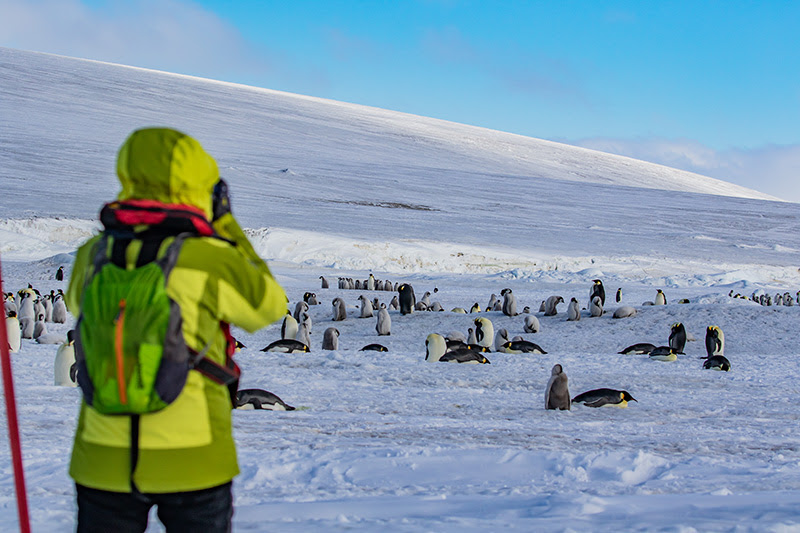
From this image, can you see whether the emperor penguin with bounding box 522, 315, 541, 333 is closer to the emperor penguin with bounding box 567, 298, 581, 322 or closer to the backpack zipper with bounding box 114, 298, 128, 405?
the emperor penguin with bounding box 567, 298, 581, 322

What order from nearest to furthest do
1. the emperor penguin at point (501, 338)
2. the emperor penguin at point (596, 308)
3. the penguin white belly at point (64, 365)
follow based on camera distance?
the penguin white belly at point (64, 365)
the emperor penguin at point (501, 338)
the emperor penguin at point (596, 308)

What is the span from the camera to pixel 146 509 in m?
1.50

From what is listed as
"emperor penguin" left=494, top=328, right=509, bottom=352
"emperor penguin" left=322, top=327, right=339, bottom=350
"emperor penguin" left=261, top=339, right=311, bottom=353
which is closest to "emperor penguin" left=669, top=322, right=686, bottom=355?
"emperor penguin" left=494, top=328, right=509, bottom=352

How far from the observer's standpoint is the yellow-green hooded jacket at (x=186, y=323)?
4.77 feet

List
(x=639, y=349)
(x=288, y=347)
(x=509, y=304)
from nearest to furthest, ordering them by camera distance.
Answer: (x=288, y=347) → (x=639, y=349) → (x=509, y=304)

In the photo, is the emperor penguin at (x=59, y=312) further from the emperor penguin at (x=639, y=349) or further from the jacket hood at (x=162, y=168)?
the jacket hood at (x=162, y=168)

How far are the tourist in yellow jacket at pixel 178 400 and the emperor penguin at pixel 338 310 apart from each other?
1082 cm

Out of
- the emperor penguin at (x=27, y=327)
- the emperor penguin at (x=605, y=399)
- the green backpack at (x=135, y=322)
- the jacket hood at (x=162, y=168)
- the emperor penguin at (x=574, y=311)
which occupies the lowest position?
the emperor penguin at (x=27, y=327)

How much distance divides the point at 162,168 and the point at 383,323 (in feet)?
32.0

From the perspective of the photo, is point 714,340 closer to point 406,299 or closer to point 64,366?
point 406,299

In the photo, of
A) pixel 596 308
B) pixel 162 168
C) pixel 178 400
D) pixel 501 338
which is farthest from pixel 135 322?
pixel 596 308

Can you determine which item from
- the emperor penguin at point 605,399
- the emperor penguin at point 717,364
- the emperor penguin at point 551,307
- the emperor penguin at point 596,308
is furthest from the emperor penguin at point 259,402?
the emperor penguin at point 551,307

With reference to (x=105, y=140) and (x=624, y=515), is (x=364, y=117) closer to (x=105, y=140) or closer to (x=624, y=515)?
(x=105, y=140)

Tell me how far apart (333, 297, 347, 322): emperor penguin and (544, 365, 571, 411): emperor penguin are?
6.73 m
